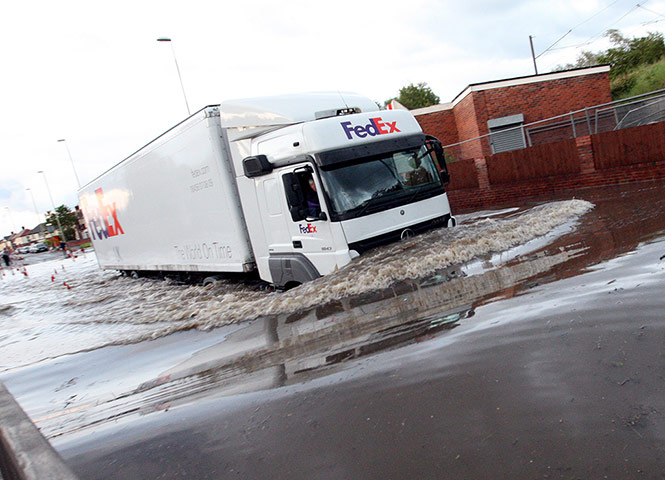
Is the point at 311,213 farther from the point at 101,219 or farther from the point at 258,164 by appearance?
the point at 101,219

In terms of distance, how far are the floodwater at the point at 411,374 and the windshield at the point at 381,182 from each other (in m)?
0.70

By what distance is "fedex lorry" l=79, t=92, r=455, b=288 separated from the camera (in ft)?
23.2

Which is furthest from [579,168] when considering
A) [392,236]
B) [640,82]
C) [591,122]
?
[640,82]

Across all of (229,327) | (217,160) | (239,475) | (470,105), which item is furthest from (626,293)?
(470,105)

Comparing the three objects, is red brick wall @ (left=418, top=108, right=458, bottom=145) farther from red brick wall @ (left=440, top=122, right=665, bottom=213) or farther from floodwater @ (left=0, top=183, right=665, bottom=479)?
floodwater @ (left=0, top=183, right=665, bottom=479)

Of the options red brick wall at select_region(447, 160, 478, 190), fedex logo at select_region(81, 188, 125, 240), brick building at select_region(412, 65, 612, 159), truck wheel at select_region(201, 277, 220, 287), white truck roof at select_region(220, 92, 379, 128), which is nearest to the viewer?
white truck roof at select_region(220, 92, 379, 128)

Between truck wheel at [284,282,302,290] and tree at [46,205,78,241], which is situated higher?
tree at [46,205,78,241]

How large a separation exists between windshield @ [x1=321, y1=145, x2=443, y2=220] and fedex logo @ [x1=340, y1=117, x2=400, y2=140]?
40 cm

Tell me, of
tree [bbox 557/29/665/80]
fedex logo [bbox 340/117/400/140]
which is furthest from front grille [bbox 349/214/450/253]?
tree [bbox 557/29/665/80]

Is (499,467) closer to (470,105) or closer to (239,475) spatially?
(239,475)

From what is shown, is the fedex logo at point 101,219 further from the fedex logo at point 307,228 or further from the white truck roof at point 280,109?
the fedex logo at point 307,228

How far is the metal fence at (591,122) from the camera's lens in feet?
40.3

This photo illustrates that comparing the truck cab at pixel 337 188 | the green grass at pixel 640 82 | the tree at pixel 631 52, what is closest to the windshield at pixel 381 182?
the truck cab at pixel 337 188

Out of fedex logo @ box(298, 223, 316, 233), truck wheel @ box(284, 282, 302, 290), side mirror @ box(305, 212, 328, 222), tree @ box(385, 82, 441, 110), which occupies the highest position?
tree @ box(385, 82, 441, 110)
